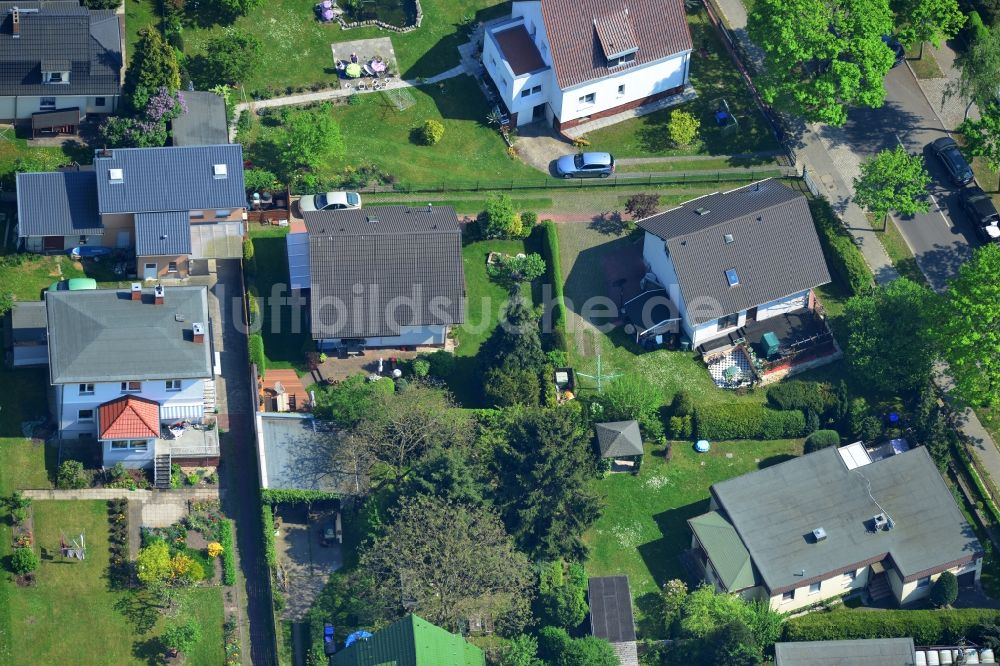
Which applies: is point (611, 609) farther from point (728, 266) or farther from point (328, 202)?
point (328, 202)

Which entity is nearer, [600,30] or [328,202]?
[328,202]

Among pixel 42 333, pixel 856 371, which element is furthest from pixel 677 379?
pixel 42 333

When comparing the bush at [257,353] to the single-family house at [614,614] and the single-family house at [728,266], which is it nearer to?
the single-family house at [728,266]

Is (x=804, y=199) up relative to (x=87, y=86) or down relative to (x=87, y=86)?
down

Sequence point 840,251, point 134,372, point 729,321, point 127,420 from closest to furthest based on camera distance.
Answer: point 127,420 → point 134,372 → point 729,321 → point 840,251

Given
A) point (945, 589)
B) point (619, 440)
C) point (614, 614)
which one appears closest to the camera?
point (614, 614)

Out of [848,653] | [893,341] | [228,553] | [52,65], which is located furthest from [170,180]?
[848,653]

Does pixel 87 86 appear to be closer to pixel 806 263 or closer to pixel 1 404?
pixel 1 404
